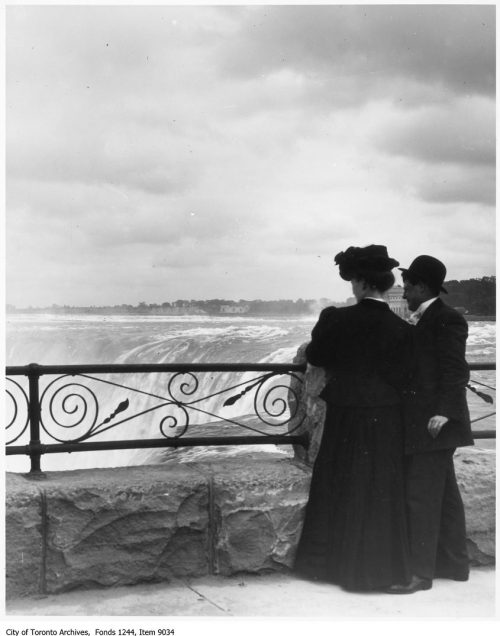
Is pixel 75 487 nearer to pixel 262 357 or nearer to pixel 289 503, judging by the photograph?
pixel 289 503

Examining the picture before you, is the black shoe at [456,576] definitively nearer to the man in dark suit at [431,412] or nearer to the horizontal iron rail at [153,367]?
the man in dark suit at [431,412]

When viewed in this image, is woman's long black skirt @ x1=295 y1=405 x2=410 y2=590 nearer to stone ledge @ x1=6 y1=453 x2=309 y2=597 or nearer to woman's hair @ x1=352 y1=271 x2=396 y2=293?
stone ledge @ x1=6 y1=453 x2=309 y2=597

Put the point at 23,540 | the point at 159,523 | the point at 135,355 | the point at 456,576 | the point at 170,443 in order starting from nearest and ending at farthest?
the point at 23,540
the point at 159,523
the point at 456,576
the point at 170,443
the point at 135,355

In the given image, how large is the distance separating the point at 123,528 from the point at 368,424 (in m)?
1.41

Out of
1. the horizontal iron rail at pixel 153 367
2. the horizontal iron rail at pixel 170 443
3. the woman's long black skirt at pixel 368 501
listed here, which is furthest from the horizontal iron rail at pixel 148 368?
the woman's long black skirt at pixel 368 501

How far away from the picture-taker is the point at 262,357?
18344 millimetres

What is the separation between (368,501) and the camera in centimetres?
384

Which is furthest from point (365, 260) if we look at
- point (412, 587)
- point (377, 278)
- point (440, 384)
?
point (412, 587)

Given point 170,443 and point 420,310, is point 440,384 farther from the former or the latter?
point 170,443

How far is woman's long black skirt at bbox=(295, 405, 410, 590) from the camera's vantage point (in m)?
3.81

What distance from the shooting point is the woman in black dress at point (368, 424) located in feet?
12.5

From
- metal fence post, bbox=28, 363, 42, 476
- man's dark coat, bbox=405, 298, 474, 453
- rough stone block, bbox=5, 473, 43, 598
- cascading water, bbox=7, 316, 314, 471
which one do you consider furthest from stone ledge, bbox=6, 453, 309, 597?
cascading water, bbox=7, 316, 314, 471

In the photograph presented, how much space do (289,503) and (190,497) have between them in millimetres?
554

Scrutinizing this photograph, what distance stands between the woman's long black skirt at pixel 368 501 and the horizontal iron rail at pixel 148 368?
21.1 inches
